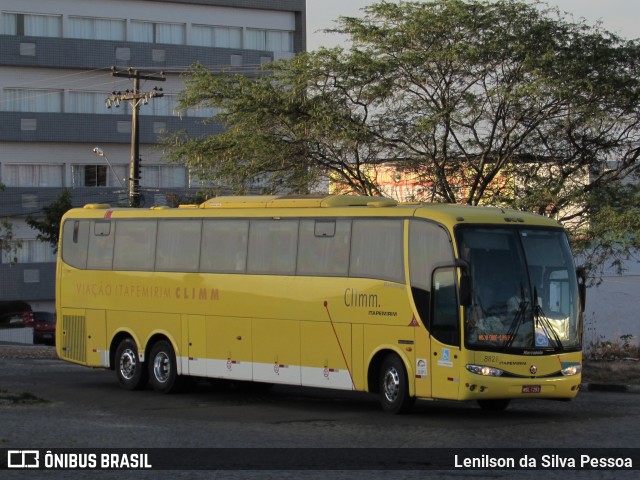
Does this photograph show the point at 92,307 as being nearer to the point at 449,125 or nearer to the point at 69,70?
the point at 449,125

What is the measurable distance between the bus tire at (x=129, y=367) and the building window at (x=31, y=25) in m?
43.2

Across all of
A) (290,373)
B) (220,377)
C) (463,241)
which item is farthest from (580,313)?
(220,377)

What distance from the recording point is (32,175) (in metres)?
66.5

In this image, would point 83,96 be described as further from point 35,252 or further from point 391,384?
point 391,384

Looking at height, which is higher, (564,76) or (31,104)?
(31,104)

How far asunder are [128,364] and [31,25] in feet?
145

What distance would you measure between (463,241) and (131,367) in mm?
8552

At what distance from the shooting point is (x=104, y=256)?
2573cm

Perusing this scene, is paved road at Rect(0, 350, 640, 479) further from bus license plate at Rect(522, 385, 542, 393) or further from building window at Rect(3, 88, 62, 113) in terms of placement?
building window at Rect(3, 88, 62, 113)

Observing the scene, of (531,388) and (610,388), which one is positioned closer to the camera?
(531,388)

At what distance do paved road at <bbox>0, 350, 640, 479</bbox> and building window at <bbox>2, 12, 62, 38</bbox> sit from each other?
43.0 metres

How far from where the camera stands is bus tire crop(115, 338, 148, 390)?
80.6ft

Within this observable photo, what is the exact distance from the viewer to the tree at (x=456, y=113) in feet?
99.5

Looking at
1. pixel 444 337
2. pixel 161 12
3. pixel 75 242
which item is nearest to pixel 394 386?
pixel 444 337
